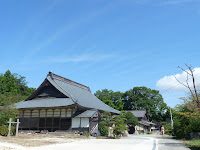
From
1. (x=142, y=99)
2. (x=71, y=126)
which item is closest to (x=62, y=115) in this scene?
(x=71, y=126)

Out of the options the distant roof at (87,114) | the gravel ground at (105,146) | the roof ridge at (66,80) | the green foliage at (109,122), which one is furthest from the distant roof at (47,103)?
the gravel ground at (105,146)

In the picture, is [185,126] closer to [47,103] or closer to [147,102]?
[47,103]

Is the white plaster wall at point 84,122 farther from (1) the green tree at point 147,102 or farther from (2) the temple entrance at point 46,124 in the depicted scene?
(1) the green tree at point 147,102

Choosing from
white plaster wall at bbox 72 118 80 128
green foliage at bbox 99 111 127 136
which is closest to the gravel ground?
green foliage at bbox 99 111 127 136

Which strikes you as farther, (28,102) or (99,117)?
(28,102)

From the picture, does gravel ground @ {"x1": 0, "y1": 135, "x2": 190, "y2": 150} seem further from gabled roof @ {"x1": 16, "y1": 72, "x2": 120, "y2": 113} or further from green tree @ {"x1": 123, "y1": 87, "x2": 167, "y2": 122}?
green tree @ {"x1": 123, "y1": 87, "x2": 167, "y2": 122}

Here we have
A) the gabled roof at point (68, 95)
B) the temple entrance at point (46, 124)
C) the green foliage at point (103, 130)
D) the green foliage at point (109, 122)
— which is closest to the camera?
the green foliage at point (109, 122)

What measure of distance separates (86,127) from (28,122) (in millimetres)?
9144

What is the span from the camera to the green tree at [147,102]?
63.3 m

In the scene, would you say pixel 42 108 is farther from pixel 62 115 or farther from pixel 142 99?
pixel 142 99

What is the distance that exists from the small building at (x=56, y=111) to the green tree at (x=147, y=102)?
40.3m

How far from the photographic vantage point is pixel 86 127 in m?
22.7

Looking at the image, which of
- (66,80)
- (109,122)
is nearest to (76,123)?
(109,122)

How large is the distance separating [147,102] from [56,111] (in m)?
44.0
